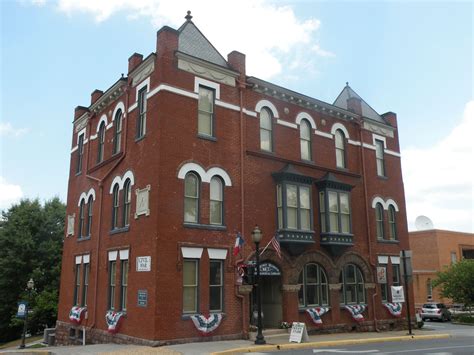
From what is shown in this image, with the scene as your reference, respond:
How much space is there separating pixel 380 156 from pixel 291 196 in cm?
862

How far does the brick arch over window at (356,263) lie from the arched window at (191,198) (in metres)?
8.34

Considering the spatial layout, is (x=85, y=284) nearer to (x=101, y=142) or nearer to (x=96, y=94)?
(x=101, y=142)

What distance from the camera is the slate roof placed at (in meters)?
27.7

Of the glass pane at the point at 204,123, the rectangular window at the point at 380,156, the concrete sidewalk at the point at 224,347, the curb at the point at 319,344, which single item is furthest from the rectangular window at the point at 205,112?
the rectangular window at the point at 380,156

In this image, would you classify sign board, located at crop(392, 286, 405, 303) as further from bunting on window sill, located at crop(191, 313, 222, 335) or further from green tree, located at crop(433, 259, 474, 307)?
green tree, located at crop(433, 259, 474, 307)

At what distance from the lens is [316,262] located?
71.4 ft

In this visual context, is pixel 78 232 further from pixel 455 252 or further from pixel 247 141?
pixel 455 252

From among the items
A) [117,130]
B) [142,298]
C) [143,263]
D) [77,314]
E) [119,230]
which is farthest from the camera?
[117,130]

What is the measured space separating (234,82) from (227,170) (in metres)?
4.17

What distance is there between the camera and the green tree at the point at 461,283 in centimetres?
3312

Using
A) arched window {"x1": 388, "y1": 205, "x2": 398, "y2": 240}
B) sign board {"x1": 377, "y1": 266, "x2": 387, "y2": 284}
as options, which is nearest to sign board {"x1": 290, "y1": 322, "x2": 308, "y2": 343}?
sign board {"x1": 377, "y1": 266, "x2": 387, "y2": 284}

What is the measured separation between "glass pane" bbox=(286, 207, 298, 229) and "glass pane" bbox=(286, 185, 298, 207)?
23 cm

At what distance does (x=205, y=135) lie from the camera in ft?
63.2

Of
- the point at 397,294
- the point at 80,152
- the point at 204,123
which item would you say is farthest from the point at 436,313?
the point at 80,152
